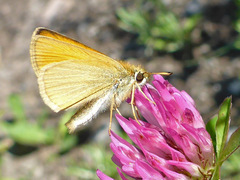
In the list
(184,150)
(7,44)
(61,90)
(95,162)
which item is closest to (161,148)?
(184,150)

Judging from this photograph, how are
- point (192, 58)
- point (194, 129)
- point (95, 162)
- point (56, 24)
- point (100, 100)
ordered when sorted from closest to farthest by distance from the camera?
point (194, 129) → point (100, 100) → point (95, 162) → point (192, 58) → point (56, 24)

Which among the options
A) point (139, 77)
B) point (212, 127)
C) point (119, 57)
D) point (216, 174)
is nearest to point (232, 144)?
point (216, 174)

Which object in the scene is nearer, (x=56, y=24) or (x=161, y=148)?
(x=161, y=148)

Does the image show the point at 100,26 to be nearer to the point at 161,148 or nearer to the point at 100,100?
the point at 100,100

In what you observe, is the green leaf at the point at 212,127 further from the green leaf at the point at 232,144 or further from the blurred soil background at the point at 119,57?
the blurred soil background at the point at 119,57

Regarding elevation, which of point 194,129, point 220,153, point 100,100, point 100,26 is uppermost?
point 100,26

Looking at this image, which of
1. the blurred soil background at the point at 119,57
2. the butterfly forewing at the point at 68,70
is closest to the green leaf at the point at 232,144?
the butterfly forewing at the point at 68,70

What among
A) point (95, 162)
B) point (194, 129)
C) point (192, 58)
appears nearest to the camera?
point (194, 129)

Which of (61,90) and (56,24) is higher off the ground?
(56,24)
